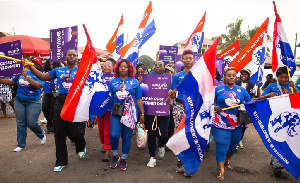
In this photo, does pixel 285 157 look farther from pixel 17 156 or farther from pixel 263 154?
pixel 17 156

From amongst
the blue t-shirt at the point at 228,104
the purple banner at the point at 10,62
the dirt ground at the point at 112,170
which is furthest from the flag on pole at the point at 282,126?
the purple banner at the point at 10,62

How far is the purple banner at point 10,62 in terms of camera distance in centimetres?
401

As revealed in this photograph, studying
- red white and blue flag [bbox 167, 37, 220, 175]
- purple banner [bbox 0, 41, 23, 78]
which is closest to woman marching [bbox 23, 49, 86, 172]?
purple banner [bbox 0, 41, 23, 78]

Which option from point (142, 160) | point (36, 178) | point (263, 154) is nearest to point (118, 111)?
point (142, 160)

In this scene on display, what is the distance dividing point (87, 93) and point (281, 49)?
362 centimetres

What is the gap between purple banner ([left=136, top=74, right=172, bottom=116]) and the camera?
4.26 meters

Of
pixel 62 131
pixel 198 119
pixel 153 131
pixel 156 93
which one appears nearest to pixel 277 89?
pixel 198 119

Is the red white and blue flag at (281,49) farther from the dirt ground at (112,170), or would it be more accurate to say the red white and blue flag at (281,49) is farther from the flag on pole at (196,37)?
the flag on pole at (196,37)

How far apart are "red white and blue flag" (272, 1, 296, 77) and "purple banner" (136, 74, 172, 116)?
2050 mm

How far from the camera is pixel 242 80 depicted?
5.94 meters

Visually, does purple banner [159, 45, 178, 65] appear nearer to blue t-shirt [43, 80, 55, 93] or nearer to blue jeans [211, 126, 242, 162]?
blue t-shirt [43, 80, 55, 93]

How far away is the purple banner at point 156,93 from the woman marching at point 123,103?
25cm

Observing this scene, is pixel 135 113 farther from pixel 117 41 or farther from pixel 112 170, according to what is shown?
pixel 117 41

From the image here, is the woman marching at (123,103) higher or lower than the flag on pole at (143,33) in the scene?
lower
